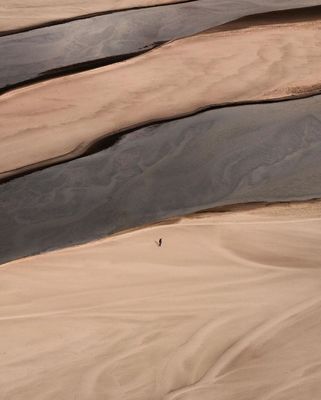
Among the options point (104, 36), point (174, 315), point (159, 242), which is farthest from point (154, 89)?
point (174, 315)

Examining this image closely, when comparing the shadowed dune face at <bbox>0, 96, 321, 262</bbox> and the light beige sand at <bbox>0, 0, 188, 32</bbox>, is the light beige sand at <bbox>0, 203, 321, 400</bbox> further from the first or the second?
the light beige sand at <bbox>0, 0, 188, 32</bbox>

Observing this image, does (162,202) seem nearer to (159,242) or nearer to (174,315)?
(159,242)

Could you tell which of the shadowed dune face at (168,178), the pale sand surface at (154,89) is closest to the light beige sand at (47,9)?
the pale sand surface at (154,89)

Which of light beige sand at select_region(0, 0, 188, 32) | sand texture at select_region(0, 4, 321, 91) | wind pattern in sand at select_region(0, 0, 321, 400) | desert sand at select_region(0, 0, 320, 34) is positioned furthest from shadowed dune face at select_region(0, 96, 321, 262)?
light beige sand at select_region(0, 0, 188, 32)

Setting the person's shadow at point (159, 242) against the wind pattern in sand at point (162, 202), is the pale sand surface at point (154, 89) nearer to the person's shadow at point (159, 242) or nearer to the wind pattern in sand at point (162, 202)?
the wind pattern in sand at point (162, 202)

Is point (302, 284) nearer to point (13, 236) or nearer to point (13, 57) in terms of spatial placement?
point (13, 236)
